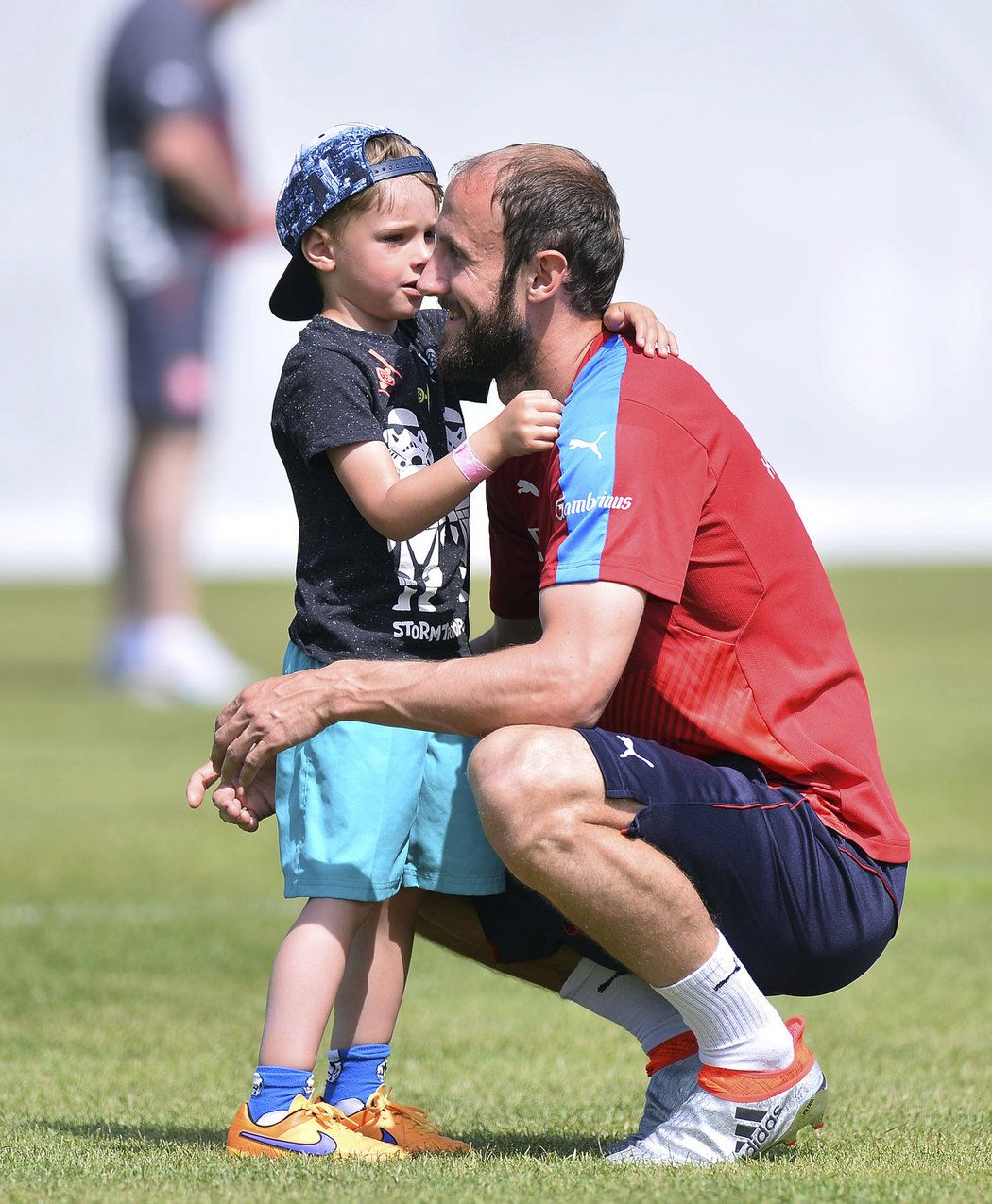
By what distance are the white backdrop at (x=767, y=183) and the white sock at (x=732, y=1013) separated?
25206mm

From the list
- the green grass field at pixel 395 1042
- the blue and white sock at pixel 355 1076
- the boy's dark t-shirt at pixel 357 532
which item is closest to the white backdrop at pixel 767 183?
the green grass field at pixel 395 1042

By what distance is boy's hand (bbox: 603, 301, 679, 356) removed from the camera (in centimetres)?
348

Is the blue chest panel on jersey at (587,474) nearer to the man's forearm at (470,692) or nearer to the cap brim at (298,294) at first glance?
the man's forearm at (470,692)

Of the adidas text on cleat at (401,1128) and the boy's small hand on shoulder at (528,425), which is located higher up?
the boy's small hand on shoulder at (528,425)

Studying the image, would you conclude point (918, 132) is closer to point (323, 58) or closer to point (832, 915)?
point (323, 58)

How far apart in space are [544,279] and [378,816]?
1074 millimetres

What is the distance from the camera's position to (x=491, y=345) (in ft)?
11.7

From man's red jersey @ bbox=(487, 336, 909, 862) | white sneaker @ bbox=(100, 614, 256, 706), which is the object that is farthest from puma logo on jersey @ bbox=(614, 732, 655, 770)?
white sneaker @ bbox=(100, 614, 256, 706)

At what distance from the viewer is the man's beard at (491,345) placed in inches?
139

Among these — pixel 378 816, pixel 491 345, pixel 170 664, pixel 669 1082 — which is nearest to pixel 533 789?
pixel 378 816

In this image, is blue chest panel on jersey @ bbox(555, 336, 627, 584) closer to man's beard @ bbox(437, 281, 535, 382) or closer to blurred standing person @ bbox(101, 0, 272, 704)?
man's beard @ bbox(437, 281, 535, 382)

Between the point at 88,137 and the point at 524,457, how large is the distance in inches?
984

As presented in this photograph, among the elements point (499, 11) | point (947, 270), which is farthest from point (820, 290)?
point (499, 11)

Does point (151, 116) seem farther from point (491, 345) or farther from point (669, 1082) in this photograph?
point (669, 1082)
